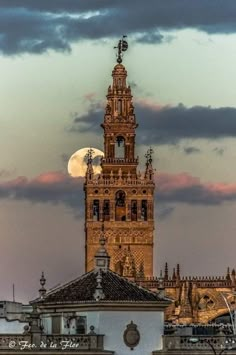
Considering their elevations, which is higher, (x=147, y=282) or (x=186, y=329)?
(x=147, y=282)

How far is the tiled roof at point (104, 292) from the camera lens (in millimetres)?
84875

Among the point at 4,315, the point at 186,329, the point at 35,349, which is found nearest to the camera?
the point at 35,349

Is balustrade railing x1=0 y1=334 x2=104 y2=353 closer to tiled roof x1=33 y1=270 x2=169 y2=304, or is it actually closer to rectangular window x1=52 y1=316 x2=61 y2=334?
tiled roof x1=33 y1=270 x2=169 y2=304

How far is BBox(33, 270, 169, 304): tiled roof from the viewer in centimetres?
8488

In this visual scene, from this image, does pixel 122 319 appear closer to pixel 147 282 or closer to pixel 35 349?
pixel 35 349

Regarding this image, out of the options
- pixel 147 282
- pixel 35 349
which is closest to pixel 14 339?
pixel 35 349

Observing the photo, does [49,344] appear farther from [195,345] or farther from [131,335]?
A: [195,345]

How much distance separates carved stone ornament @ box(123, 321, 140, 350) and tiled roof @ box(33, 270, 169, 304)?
1121mm

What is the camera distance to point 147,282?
196 m

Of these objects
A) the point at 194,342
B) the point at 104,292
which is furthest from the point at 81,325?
the point at 194,342

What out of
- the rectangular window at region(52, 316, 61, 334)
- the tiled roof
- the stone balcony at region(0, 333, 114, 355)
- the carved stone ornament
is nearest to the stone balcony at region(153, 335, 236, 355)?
the carved stone ornament

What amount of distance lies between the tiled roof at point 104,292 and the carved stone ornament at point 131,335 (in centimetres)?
112

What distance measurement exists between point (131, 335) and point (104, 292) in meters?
2.47

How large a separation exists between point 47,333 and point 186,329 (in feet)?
52.3
